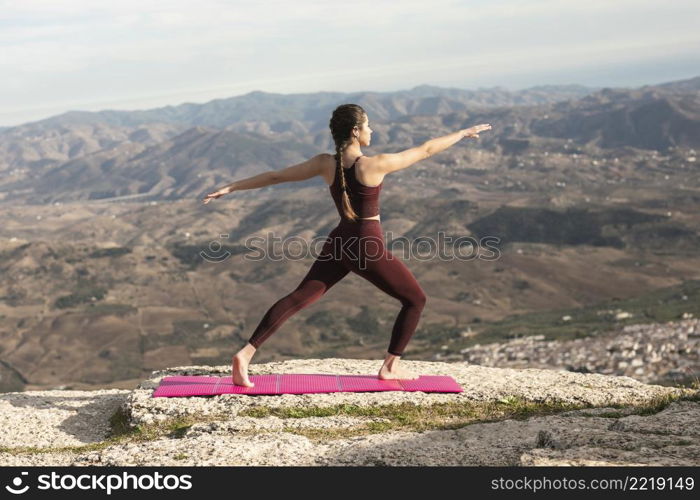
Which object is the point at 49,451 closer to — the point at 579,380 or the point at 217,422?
the point at 217,422

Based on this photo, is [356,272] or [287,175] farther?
[356,272]

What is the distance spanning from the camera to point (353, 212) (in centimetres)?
1065

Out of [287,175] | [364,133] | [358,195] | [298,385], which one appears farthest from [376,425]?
[364,133]

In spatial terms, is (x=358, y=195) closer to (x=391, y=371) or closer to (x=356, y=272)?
(x=356, y=272)

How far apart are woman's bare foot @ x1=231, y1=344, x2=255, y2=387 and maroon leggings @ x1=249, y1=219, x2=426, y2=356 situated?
33 cm

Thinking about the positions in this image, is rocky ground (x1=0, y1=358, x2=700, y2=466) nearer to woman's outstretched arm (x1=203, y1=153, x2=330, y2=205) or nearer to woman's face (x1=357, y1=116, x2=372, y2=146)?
woman's outstretched arm (x1=203, y1=153, x2=330, y2=205)

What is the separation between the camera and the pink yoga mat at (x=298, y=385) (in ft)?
39.1

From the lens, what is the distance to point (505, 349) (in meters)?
155

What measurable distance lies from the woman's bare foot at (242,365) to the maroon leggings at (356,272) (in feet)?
1.09

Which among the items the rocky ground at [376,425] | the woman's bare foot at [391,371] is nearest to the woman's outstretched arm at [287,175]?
the rocky ground at [376,425]

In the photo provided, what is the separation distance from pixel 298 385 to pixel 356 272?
2.55 meters

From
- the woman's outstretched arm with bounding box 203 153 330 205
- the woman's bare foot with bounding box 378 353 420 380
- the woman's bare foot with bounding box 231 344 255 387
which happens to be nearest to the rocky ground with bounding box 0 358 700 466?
the woman's bare foot with bounding box 231 344 255 387

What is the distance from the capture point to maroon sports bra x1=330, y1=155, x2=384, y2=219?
10586mm
